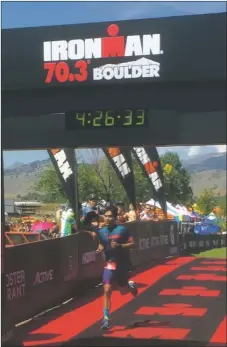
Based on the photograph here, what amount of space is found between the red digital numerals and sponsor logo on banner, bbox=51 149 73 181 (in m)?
0.24

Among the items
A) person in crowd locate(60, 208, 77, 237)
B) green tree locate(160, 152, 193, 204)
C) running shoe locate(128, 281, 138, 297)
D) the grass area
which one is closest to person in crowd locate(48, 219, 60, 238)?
person in crowd locate(60, 208, 77, 237)

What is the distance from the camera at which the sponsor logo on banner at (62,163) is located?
1.82 m

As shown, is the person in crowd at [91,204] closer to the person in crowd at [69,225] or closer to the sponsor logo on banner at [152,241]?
the person in crowd at [69,225]

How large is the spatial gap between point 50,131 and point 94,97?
18 centimetres

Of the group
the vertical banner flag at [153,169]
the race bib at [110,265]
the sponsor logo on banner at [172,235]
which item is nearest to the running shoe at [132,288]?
the race bib at [110,265]

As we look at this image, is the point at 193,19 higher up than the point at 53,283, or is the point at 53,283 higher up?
the point at 193,19

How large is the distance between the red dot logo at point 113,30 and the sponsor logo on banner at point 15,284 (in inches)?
38.0

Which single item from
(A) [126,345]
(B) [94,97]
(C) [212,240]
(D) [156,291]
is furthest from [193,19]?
(A) [126,345]

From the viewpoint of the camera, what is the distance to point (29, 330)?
→ 6.98ft

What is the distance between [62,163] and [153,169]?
0.32 m

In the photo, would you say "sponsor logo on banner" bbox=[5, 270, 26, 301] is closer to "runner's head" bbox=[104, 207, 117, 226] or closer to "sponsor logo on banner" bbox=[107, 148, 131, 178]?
"runner's head" bbox=[104, 207, 117, 226]

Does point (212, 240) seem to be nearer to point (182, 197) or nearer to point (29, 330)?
point (182, 197)

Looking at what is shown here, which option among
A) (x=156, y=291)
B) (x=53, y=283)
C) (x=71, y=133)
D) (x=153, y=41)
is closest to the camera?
(x=153, y=41)

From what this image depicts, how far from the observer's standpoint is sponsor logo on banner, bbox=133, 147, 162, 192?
1815mm
